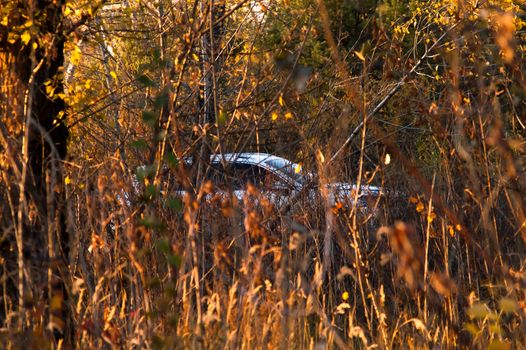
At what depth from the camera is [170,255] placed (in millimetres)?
3422

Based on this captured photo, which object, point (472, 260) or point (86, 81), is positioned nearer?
point (86, 81)

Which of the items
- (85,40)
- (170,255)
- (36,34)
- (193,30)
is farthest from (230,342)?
(85,40)

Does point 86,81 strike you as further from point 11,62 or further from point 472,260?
point 472,260

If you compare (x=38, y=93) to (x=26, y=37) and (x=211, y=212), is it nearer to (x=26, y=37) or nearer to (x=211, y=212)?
(x=26, y=37)

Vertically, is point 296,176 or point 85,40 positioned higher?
point 85,40

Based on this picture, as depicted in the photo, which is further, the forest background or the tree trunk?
the tree trunk

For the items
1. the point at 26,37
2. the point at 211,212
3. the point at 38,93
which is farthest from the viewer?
the point at 211,212

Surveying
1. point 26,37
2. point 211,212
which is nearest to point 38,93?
point 26,37

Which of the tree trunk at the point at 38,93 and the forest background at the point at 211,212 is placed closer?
the forest background at the point at 211,212

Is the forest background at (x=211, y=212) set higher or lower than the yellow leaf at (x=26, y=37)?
lower

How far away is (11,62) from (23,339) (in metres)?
2.08

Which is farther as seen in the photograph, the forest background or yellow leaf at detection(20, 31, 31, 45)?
yellow leaf at detection(20, 31, 31, 45)

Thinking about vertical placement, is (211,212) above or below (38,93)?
below

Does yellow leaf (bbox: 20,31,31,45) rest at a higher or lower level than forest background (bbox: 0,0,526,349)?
higher
